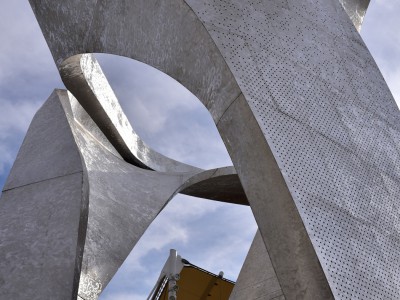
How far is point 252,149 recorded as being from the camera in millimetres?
4836

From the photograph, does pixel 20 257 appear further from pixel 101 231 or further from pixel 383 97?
pixel 383 97

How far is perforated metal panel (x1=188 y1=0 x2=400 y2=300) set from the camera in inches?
177

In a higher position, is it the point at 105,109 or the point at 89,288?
the point at 105,109

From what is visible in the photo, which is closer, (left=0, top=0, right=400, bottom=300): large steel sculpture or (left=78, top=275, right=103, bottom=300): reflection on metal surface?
(left=0, top=0, right=400, bottom=300): large steel sculpture

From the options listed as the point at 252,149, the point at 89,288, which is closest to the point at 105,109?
the point at 89,288

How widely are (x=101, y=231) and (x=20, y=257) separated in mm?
1752

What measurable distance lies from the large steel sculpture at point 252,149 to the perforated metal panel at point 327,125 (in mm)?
14

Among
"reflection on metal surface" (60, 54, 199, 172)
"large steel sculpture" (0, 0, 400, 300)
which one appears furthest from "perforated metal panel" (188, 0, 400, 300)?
"reflection on metal surface" (60, 54, 199, 172)

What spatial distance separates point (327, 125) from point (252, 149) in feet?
2.93

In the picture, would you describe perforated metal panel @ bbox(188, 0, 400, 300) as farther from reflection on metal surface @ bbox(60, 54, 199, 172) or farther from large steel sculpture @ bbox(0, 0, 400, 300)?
reflection on metal surface @ bbox(60, 54, 199, 172)

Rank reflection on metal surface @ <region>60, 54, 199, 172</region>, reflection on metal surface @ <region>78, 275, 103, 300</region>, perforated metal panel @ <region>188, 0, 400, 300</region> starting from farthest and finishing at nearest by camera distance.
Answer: reflection on metal surface @ <region>60, 54, 199, 172</region>, reflection on metal surface @ <region>78, 275, 103, 300</region>, perforated metal panel @ <region>188, 0, 400, 300</region>

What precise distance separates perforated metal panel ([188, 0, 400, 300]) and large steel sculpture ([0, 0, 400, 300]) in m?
0.01

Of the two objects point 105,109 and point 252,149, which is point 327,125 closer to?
point 252,149

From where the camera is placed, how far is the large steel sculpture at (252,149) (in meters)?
4.54
